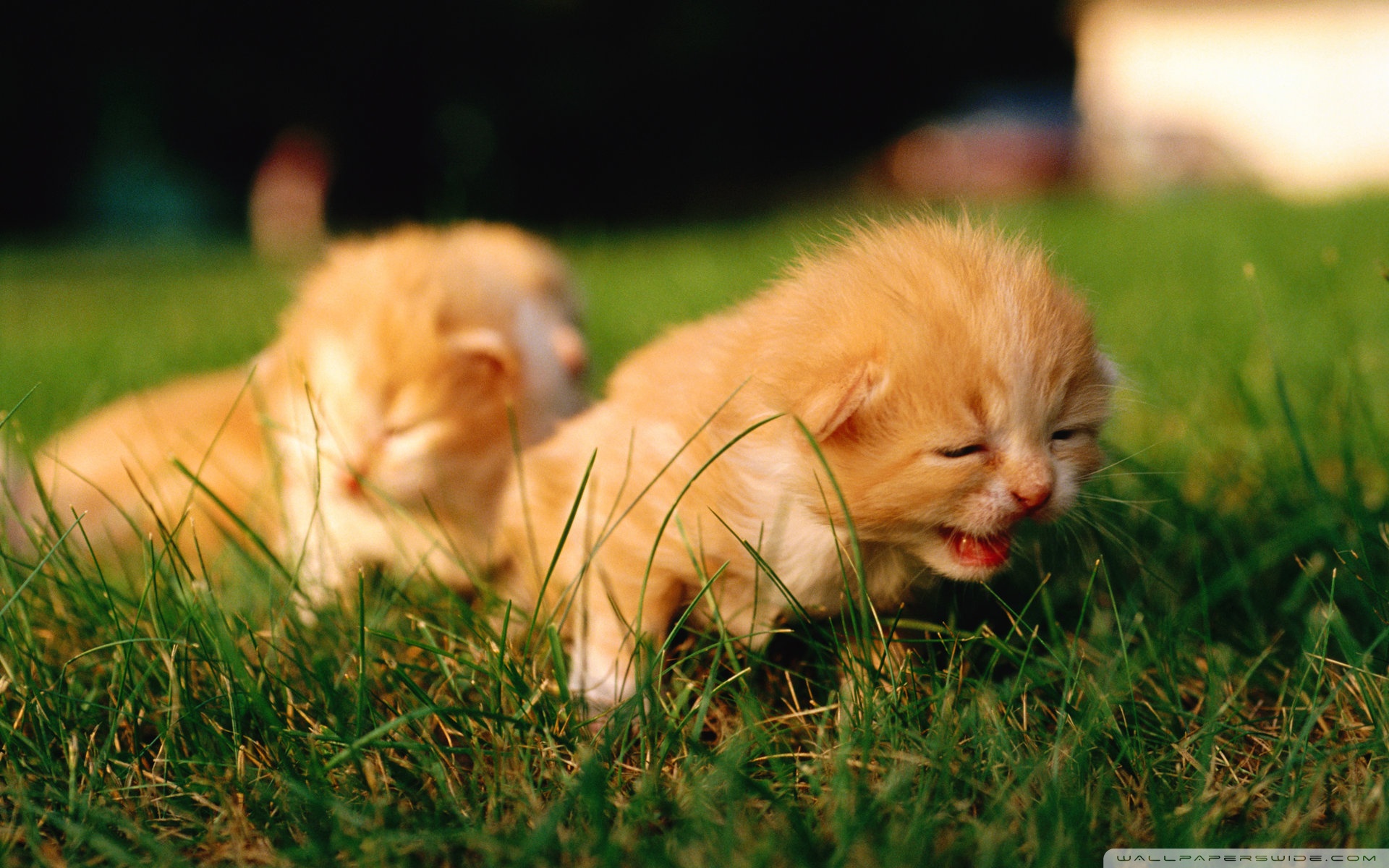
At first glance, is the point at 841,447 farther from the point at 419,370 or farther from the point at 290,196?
the point at 290,196

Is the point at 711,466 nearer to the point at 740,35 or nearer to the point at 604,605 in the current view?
the point at 604,605

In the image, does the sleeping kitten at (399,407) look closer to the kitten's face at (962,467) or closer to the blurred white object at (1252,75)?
the kitten's face at (962,467)

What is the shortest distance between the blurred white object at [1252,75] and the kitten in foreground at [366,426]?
18963 millimetres

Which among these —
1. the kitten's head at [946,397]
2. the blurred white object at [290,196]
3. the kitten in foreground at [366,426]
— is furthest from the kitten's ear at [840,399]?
the blurred white object at [290,196]

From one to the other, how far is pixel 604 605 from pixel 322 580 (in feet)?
1.73

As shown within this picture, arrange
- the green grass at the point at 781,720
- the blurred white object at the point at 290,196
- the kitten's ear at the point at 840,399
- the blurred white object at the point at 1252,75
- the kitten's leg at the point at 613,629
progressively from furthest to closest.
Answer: the blurred white object at the point at 1252,75
the blurred white object at the point at 290,196
the kitten's leg at the point at 613,629
the kitten's ear at the point at 840,399
the green grass at the point at 781,720

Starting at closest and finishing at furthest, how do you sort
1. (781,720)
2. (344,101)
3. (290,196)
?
(781,720)
(290,196)
(344,101)

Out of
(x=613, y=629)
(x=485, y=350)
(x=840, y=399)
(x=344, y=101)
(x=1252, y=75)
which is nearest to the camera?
(x=840, y=399)

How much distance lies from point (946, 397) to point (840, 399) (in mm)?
140

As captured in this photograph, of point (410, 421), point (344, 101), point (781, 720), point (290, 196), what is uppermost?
point (344, 101)

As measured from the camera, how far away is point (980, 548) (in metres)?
1.48

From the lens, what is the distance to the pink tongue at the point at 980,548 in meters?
1.48

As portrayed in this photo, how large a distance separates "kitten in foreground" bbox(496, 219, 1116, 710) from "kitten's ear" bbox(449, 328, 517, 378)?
0.53 meters

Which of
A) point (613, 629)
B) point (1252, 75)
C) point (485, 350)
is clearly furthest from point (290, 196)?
point (1252, 75)
